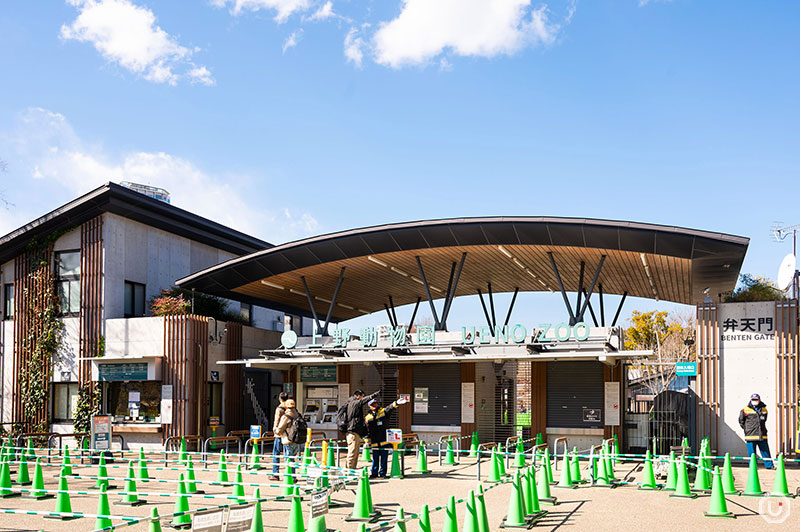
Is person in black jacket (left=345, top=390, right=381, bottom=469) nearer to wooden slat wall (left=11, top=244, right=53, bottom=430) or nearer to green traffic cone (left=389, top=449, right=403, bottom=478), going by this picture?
green traffic cone (left=389, top=449, right=403, bottom=478)

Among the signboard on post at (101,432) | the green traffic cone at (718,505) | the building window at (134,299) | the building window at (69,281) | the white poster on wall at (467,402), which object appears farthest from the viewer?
the building window at (134,299)

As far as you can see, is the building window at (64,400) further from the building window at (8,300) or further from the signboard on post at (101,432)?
the signboard on post at (101,432)

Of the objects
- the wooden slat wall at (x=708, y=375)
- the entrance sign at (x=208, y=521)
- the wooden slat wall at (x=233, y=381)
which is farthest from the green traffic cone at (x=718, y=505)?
the wooden slat wall at (x=233, y=381)

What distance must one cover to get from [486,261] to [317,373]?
21.5ft

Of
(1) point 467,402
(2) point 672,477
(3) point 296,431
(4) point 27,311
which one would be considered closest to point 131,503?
(3) point 296,431

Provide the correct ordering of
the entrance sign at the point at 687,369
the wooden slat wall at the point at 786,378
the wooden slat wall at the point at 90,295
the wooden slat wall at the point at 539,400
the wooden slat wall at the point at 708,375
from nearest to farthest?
the wooden slat wall at the point at 786,378
the entrance sign at the point at 687,369
the wooden slat wall at the point at 708,375
the wooden slat wall at the point at 539,400
the wooden slat wall at the point at 90,295

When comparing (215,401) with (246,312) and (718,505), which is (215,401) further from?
(718,505)

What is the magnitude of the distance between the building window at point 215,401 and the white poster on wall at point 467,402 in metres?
7.56

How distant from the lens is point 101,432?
21.4 metres

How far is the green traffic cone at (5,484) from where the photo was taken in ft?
48.6

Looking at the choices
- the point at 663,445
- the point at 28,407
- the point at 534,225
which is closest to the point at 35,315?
the point at 28,407

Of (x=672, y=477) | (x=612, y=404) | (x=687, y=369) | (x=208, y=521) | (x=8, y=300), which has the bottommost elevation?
(x=672, y=477)

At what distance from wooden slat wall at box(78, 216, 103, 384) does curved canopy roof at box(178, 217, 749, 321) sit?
2.63 m

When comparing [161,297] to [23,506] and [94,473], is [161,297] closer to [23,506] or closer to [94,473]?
[94,473]
